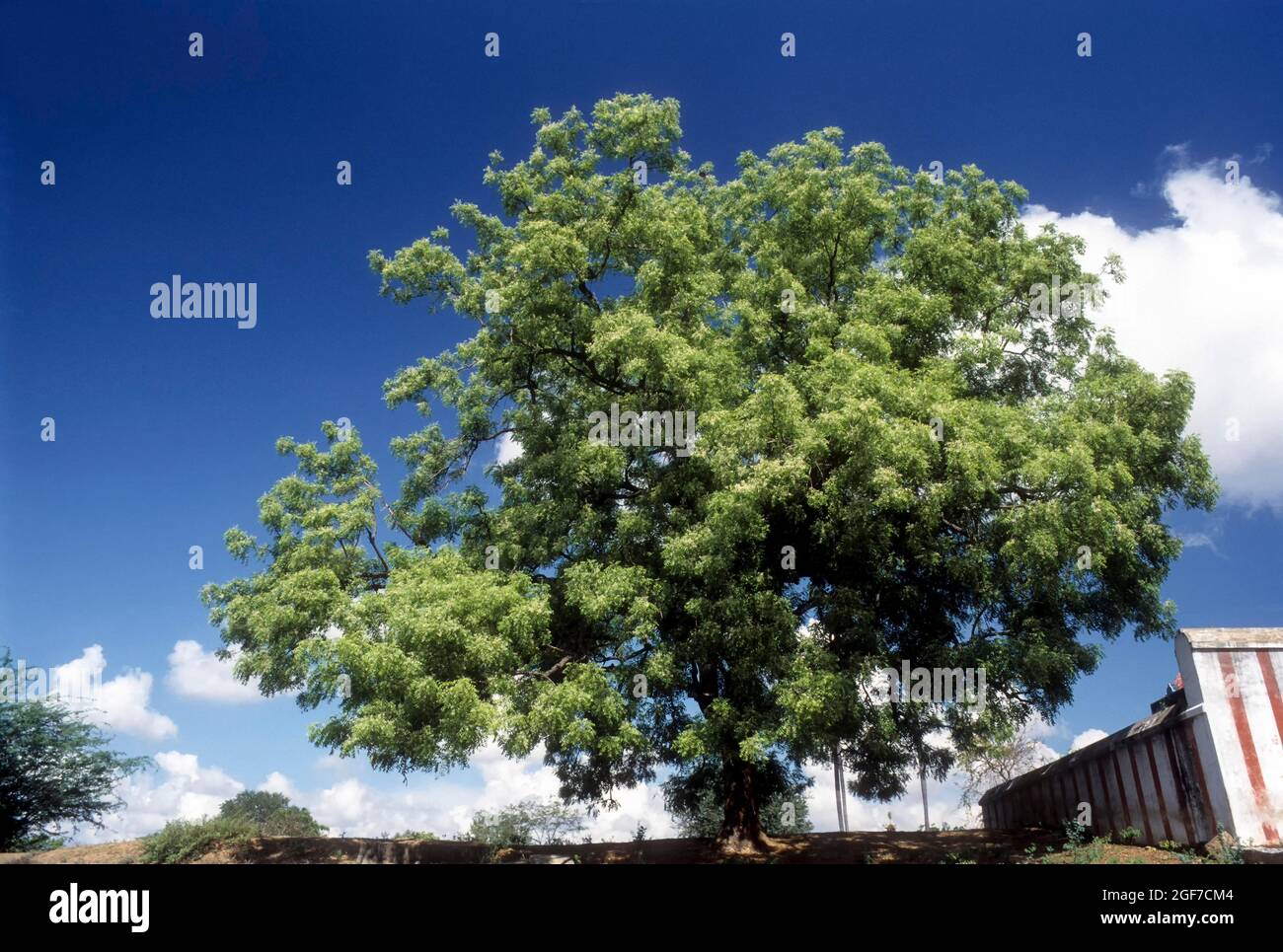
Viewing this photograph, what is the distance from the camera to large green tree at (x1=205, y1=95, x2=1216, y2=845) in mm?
12953

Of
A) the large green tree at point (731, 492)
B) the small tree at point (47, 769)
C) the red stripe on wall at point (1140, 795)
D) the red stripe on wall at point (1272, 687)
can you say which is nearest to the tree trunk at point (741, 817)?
the large green tree at point (731, 492)

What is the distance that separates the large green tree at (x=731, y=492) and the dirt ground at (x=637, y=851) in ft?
4.41

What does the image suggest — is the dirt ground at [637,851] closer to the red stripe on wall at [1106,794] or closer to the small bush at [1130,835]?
the red stripe on wall at [1106,794]

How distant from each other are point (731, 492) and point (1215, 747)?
6785mm

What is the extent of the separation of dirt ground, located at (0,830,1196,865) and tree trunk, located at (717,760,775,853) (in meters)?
0.37

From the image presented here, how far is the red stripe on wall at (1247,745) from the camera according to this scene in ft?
30.5

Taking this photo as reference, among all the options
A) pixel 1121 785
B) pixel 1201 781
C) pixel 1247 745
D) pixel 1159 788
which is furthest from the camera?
pixel 1121 785

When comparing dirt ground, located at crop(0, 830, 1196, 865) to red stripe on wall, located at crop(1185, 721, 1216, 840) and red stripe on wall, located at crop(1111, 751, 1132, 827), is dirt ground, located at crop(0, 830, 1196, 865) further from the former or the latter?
red stripe on wall, located at crop(1185, 721, 1216, 840)

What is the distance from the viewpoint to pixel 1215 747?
9602 mm

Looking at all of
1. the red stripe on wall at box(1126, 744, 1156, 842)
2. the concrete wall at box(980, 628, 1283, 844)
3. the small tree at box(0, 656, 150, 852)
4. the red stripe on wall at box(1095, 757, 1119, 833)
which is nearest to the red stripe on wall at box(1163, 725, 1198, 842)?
the concrete wall at box(980, 628, 1283, 844)

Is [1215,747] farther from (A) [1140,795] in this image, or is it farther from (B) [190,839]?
(B) [190,839]

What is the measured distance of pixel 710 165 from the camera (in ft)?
66.0

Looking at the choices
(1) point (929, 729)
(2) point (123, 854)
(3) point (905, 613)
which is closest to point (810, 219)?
(3) point (905, 613)

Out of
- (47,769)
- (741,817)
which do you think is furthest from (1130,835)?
(47,769)
